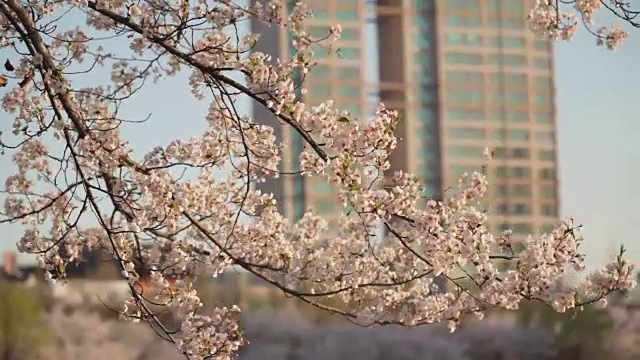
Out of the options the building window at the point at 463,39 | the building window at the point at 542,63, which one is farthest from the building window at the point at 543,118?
the building window at the point at 463,39

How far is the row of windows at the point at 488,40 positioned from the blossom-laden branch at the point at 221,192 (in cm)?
56

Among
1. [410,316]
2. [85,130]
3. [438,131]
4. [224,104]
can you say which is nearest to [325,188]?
[438,131]

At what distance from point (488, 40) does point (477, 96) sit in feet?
0.42

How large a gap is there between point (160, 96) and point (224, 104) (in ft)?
1.64

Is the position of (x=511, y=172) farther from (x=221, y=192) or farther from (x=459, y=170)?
(x=221, y=192)

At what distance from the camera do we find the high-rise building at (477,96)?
7.43ft

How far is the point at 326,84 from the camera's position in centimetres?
219

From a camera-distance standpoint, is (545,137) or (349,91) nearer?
(349,91)

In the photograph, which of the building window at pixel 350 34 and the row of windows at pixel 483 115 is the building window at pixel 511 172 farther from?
the building window at pixel 350 34

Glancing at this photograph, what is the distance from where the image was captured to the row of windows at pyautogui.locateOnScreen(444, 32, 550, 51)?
2.29 metres

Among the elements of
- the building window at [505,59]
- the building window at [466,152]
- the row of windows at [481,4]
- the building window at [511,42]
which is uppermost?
the row of windows at [481,4]

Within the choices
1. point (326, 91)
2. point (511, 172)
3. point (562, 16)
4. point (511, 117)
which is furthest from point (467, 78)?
point (562, 16)

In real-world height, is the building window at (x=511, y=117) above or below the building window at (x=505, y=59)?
below

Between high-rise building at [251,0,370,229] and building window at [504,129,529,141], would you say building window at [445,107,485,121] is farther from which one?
high-rise building at [251,0,370,229]
